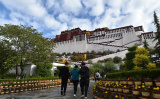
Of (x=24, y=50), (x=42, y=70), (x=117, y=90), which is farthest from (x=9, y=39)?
(x=117, y=90)

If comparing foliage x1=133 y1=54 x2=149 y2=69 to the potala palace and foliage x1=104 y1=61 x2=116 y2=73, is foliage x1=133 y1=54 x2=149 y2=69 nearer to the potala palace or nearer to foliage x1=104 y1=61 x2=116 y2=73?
foliage x1=104 y1=61 x2=116 y2=73

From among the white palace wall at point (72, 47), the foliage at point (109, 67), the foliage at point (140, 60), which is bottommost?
the foliage at point (109, 67)

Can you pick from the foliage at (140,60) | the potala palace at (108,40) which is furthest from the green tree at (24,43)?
the potala palace at (108,40)

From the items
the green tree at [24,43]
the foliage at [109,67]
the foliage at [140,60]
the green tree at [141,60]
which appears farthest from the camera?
the foliage at [109,67]

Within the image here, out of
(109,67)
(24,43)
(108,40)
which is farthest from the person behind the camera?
(108,40)

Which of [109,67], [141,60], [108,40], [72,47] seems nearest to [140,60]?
[141,60]

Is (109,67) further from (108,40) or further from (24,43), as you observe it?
(108,40)

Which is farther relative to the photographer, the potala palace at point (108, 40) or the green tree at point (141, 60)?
the potala palace at point (108, 40)

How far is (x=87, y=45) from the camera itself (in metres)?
57.6

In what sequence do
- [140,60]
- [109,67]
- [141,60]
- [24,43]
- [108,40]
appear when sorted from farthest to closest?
[108,40]
[109,67]
[141,60]
[140,60]
[24,43]

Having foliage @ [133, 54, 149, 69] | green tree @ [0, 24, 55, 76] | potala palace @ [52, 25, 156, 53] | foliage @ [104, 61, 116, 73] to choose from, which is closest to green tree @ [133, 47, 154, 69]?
foliage @ [133, 54, 149, 69]

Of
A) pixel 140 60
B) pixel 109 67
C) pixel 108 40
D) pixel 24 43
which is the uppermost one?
pixel 108 40

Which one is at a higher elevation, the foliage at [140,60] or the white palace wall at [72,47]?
the white palace wall at [72,47]

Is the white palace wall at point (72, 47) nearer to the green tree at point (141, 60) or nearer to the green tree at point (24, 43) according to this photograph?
the green tree at point (141, 60)
